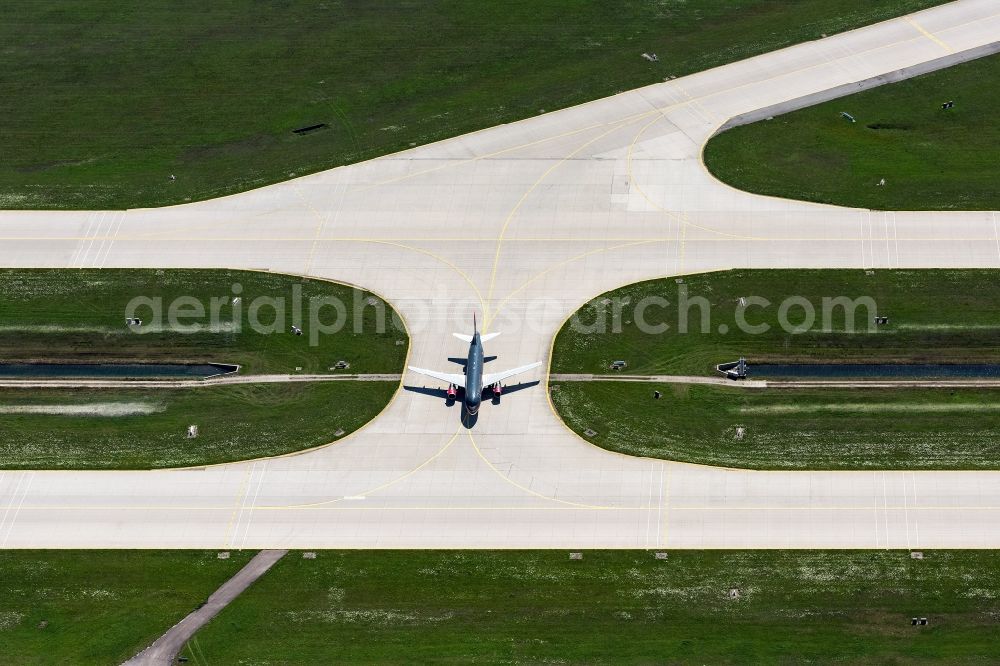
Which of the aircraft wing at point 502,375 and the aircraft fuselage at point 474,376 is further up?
the aircraft fuselage at point 474,376

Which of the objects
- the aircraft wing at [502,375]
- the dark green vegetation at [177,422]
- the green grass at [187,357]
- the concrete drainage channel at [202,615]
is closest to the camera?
the concrete drainage channel at [202,615]

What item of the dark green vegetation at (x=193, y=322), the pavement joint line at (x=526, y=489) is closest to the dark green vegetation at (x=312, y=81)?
the dark green vegetation at (x=193, y=322)

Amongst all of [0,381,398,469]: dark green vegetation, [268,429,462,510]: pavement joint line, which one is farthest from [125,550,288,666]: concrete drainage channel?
[0,381,398,469]: dark green vegetation

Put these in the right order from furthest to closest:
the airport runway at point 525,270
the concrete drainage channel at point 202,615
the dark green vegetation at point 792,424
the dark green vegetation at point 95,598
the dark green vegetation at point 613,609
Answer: the dark green vegetation at point 792,424 → the airport runway at point 525,270 → the dark green vegetation at point 95,598 → the concrete drainage channel at point 202,615 → the dark green vegetation at point 613,609

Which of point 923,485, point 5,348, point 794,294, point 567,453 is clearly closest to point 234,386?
point 5,348

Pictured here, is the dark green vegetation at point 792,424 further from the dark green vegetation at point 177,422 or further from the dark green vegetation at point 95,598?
the dark green vegetation at point 95,598

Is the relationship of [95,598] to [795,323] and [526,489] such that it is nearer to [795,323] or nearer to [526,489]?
[526,489]

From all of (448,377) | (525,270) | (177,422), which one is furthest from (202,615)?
(525,270)

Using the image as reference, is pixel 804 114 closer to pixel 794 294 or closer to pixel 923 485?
pixel 794 294
